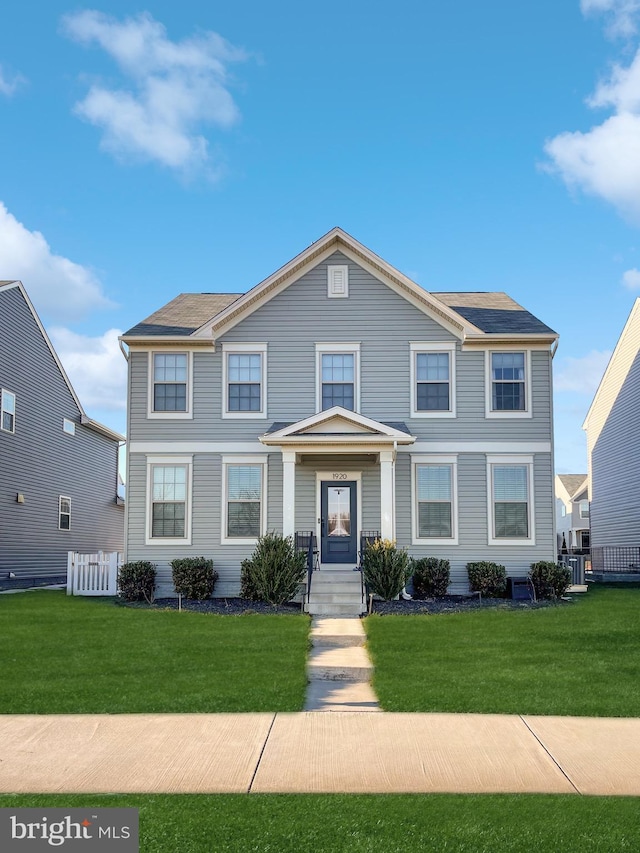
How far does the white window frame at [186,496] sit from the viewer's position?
1994 cm

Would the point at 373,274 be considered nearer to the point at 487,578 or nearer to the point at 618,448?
the point at 487,578

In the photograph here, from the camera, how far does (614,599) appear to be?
61.0 ft

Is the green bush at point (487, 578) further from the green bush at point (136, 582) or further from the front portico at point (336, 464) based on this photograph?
the green bush at point (136, 582)

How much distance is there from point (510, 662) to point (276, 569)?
721 cm

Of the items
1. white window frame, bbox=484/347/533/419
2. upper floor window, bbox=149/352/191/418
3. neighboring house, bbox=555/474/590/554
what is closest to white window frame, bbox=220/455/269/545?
upper floor window, bbox=149/352/191/418

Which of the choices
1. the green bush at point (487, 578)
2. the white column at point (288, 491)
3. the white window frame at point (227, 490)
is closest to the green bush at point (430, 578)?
the green bush at point (487, 578)

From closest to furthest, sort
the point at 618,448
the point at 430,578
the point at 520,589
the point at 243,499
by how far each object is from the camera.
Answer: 1. the point at 430,578
2. the point at 520,589
3. the point at 243,499
4. the point at 618,448

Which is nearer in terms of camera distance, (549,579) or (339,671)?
(339,671)

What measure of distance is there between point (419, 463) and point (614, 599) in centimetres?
510

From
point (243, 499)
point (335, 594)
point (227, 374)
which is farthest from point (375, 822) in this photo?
point (227, 374)

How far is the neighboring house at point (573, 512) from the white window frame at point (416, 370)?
27.0 meters

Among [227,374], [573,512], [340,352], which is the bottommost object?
[573,512]

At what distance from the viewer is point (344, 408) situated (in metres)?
19.5

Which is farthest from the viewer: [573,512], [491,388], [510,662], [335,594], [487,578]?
[573,512]
